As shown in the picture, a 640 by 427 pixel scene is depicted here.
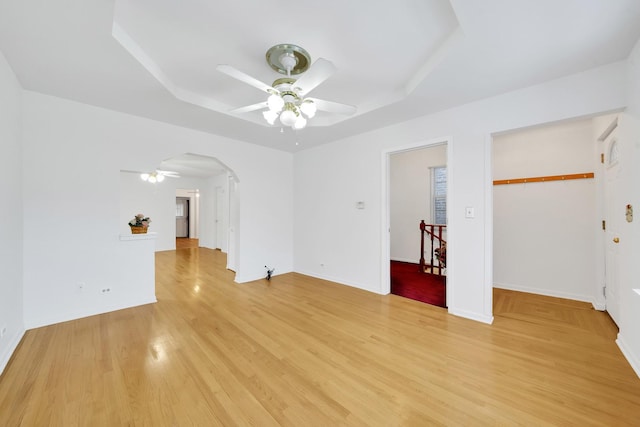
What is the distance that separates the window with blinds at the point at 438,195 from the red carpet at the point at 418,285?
1291 millimetres

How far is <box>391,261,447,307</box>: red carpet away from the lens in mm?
3555

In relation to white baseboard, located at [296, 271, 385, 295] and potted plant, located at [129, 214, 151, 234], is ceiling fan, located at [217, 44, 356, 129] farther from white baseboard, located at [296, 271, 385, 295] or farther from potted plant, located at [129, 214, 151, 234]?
white baseboard, located at [296, 271, 385, 295]

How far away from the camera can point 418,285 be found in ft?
13.6

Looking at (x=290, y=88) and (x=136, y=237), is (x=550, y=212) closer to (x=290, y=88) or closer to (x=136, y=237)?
(x=290, y=88)

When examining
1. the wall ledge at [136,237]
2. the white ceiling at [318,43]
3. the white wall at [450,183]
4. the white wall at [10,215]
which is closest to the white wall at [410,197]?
the white wall at [450,183]

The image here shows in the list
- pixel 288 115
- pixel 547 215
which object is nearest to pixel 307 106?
pixel 288 115

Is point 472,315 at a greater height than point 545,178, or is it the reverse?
point 545,178

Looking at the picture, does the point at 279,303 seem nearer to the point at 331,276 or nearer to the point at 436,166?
the point at 331,276

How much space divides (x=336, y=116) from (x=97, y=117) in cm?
307

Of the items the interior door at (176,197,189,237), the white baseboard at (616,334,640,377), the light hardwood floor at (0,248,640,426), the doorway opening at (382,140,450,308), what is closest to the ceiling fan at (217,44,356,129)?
the light hardwood floor at (0,248,640,426)

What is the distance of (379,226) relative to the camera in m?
3.79

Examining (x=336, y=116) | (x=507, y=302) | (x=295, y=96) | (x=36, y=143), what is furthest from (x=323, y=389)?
(x=36, y=143)

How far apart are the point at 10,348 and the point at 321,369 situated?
2.73 meters

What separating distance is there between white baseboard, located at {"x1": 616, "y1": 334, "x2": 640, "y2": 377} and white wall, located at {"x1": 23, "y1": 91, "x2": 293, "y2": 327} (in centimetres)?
512
